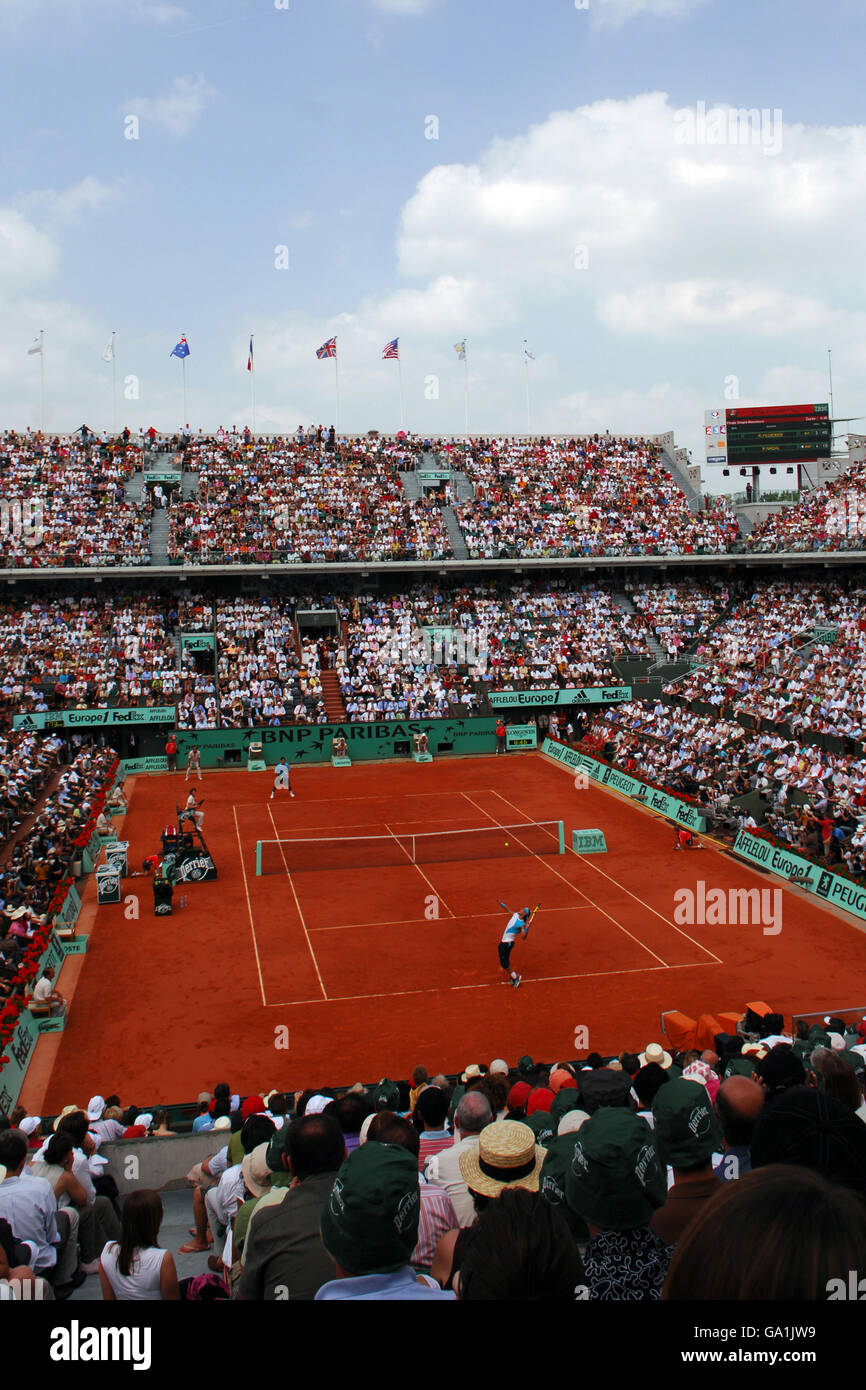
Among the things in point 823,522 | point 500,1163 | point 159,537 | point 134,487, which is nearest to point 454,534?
point 159,537

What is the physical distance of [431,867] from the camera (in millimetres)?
29875

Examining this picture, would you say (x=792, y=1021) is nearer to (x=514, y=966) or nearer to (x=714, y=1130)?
(x=514, y=966)

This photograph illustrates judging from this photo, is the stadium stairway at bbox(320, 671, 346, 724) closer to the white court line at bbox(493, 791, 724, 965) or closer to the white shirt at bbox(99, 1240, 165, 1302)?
the white court line at bbox(493, 791, 724, 965)

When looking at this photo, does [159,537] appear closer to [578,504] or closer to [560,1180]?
[578,504]

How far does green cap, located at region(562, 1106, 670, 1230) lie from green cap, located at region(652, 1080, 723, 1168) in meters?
0.69

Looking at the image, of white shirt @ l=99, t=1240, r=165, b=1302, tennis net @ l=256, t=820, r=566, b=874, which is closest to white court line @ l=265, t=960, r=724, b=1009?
tennis net @ l=256, t=820, r=566, b=874

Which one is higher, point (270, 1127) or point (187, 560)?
point (187, 560)

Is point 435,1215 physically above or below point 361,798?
above

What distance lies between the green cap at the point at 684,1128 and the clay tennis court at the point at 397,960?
12631 millimetres

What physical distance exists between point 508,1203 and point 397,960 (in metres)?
20.0

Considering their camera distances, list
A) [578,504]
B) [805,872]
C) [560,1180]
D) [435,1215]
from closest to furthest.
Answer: [560,1180] → [435,1215] → [805,872] → [578,504]

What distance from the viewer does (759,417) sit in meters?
63.9
